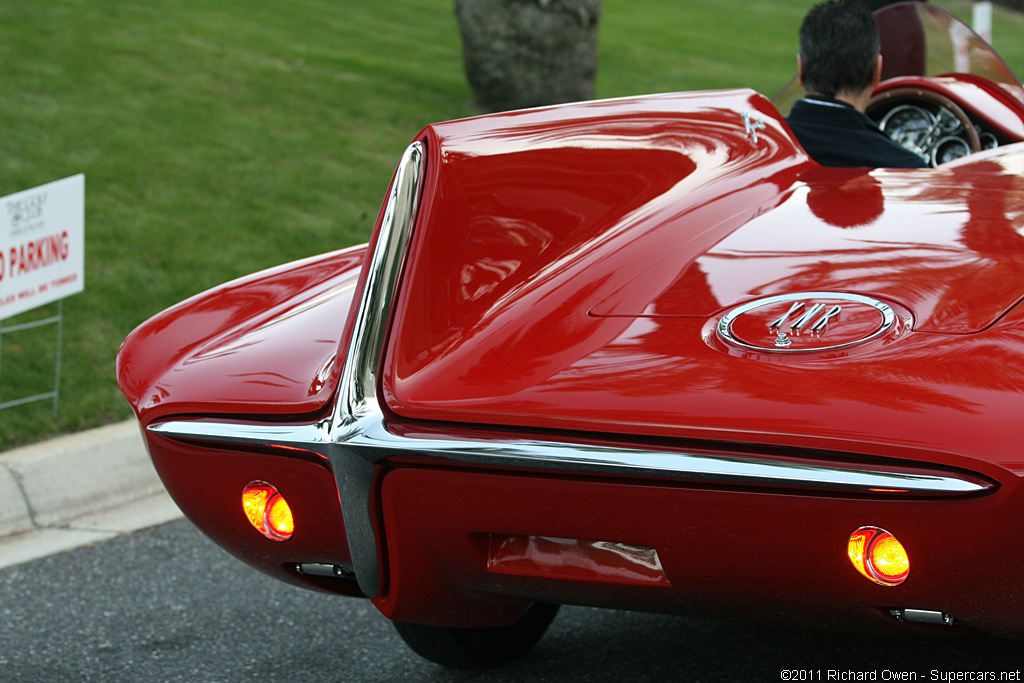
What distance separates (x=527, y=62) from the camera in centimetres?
842

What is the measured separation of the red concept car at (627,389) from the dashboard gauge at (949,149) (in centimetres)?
81

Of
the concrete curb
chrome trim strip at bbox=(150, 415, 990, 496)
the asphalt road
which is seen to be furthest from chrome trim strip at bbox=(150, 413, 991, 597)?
the concrete curb

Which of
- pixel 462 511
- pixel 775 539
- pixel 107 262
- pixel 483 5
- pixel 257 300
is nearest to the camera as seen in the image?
pixel 775 539

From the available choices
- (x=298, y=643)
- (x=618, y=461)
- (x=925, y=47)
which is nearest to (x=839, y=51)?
(x=925, y=47)

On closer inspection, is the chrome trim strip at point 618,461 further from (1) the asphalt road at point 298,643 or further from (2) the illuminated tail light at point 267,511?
(1) the asphalt road at point 298,643

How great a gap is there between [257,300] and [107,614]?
3.48 feet

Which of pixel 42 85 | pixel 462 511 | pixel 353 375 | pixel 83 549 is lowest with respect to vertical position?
pixel 83 549

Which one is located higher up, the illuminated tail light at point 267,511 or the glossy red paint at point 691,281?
the glossy red paint at point 691,281

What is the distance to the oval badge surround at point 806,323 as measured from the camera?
1721 mm

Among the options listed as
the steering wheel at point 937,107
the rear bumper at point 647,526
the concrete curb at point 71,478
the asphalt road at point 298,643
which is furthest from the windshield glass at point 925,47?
the concrete curb at point 71,478

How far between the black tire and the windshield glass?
1942mm

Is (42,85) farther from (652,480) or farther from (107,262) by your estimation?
(652,480)

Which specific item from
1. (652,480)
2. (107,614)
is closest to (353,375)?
(652,480)

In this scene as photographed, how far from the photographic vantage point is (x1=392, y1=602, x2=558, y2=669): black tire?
7.84 ft
